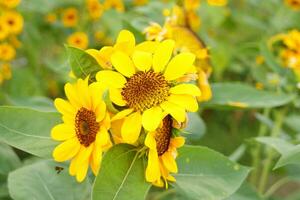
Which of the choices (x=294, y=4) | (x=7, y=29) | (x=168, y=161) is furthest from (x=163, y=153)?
(x=294, y=4)

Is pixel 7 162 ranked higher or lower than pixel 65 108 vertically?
lower

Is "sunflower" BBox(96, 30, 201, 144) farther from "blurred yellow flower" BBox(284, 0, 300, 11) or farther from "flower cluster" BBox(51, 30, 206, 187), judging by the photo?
"blurred yellow flower" BBox(284, 0, 300, 11)

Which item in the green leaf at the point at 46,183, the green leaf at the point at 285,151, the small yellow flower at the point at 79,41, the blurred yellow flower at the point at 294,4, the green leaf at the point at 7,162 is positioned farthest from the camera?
the blurred yellow flower at the point at 294,4

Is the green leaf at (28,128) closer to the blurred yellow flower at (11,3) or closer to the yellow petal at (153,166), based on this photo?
the yellow petal at (153,166)

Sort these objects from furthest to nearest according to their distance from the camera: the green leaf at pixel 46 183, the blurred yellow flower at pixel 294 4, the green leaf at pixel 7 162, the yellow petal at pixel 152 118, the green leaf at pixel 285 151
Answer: the blurred yellow flower at pixel 294 4
the green leaf at pixel 7 162
the green leaf at pixel 46 183
the green leaf at pixel 285 151
the yellow petal at pixel 152 118

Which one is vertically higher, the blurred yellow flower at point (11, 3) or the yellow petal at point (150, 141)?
the yellow petal at point (150, 141)

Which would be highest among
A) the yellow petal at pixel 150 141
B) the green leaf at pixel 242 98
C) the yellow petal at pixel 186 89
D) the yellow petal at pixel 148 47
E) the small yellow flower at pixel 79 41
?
the yellow petal at pixel 148 47

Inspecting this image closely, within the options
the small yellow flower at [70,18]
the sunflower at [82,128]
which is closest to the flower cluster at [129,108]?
the sunflower at [82,128]

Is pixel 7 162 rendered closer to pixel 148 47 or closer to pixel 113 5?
pixel 148 47

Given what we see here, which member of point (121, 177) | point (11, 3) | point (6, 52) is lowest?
point (6, 52)
